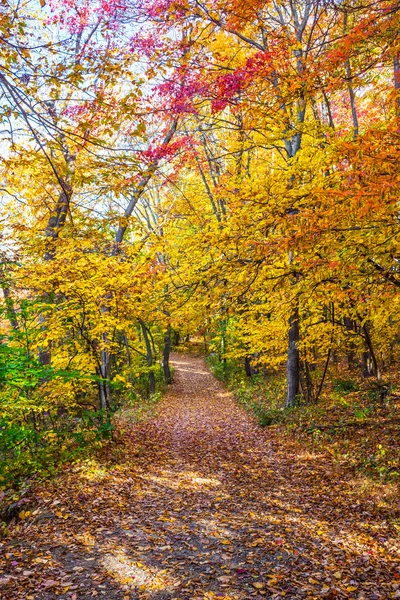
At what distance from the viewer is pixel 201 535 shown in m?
4.92

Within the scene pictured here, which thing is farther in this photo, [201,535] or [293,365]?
[293,365]

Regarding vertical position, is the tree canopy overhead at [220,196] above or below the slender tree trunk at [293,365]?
above

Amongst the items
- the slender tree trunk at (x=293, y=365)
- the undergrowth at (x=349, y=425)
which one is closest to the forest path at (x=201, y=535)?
the undergrowth at (x=349, y=425)

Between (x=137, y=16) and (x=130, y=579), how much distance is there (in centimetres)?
964

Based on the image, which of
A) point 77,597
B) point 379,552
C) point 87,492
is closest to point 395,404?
point 379,552

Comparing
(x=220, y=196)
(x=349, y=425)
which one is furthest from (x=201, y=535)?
(x=220, y=196)

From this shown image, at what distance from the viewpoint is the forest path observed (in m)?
3.82

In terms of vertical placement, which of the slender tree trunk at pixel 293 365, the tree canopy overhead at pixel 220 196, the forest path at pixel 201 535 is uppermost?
the tree canopy overhead at pixel 220 196

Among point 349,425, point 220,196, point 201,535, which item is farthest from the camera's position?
point 220,196

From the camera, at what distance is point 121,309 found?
305 inches

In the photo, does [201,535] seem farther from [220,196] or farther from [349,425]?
[220,196]

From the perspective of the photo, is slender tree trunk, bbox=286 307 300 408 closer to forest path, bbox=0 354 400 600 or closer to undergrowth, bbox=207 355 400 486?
undergrowth, bbox=207 355 400 486

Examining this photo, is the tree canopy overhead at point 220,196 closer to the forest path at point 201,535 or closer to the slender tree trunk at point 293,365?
the slender tree trunk at point 293,365

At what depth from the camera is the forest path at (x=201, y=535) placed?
3.82 m
